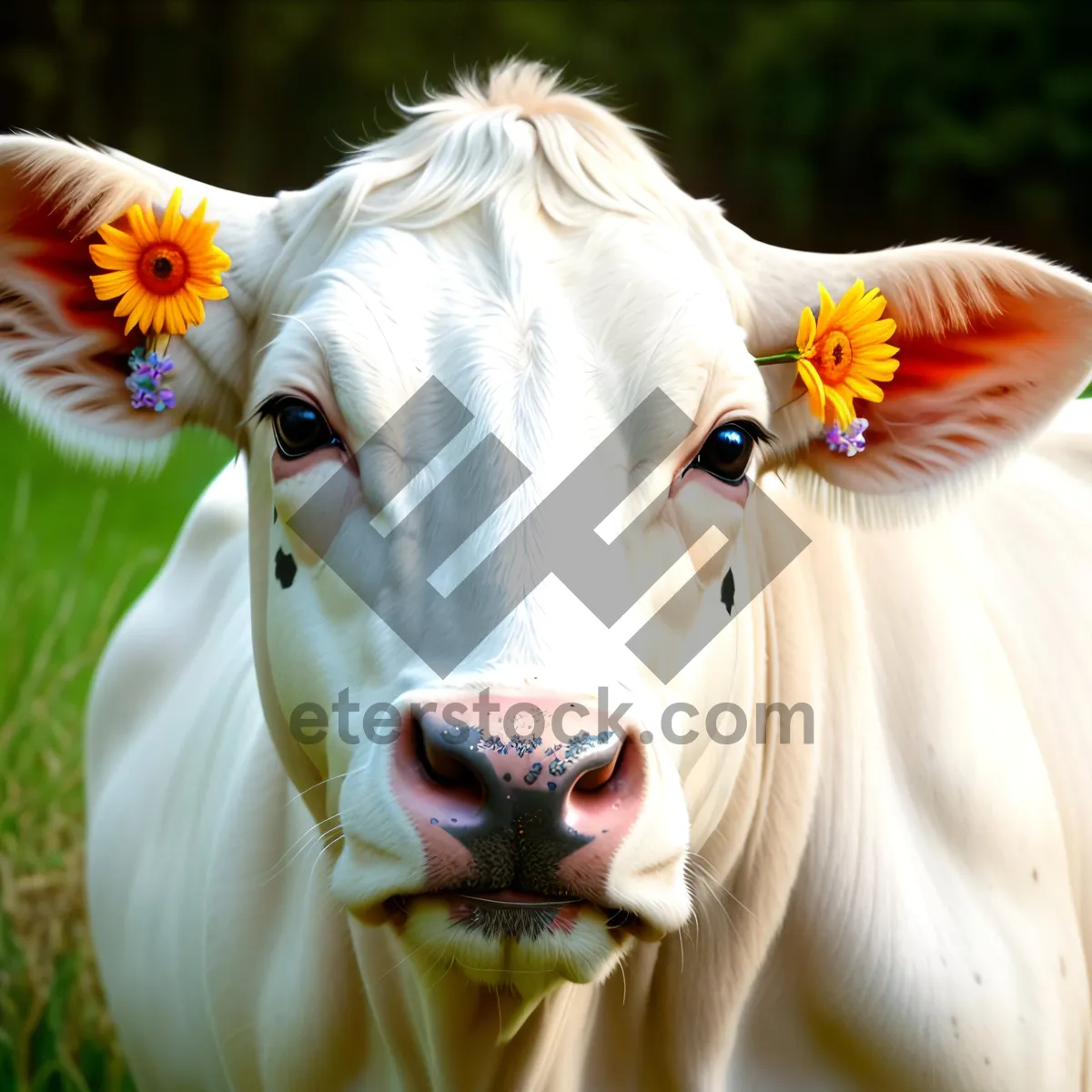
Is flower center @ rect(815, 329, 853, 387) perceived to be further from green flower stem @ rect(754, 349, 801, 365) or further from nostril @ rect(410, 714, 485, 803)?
nostril @ rect(410, 714, 485, 803)

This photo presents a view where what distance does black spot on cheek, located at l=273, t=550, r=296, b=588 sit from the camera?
229cm

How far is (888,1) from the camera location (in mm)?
17391

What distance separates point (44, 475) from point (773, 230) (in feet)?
32.7

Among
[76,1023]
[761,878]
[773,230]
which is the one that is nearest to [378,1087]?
[761,878]

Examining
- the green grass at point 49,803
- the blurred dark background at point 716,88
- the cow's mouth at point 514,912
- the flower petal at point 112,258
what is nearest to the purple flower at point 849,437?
the cow's mouth at point 514,912

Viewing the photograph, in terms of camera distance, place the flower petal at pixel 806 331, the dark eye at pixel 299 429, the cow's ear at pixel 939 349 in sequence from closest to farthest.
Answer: the dark eye at pixel 299 429 → the flower petal at pixel 806 331 → the cow's ear at pixel 939 349

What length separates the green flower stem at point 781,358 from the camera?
7.91 feet

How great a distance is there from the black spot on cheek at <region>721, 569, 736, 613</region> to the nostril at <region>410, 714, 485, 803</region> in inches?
24.8

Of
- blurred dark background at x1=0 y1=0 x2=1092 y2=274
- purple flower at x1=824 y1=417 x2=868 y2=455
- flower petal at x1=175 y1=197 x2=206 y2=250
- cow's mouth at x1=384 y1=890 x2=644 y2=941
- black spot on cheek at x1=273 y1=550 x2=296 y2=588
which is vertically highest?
blurred dark background at x1=0 y1=0 x2=1092 y2=274

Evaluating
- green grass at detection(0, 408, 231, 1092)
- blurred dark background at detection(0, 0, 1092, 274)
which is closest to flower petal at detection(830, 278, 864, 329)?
green grass at detection(0, 408, 231, 1092)

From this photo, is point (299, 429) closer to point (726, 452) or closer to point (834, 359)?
point (726, 452)

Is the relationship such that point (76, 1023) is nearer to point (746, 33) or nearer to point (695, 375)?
point (695, 375)

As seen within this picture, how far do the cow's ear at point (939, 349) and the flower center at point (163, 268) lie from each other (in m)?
0.90

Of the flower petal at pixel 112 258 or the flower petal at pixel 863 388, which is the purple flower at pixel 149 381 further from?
the flower petal at pixel 863 388
